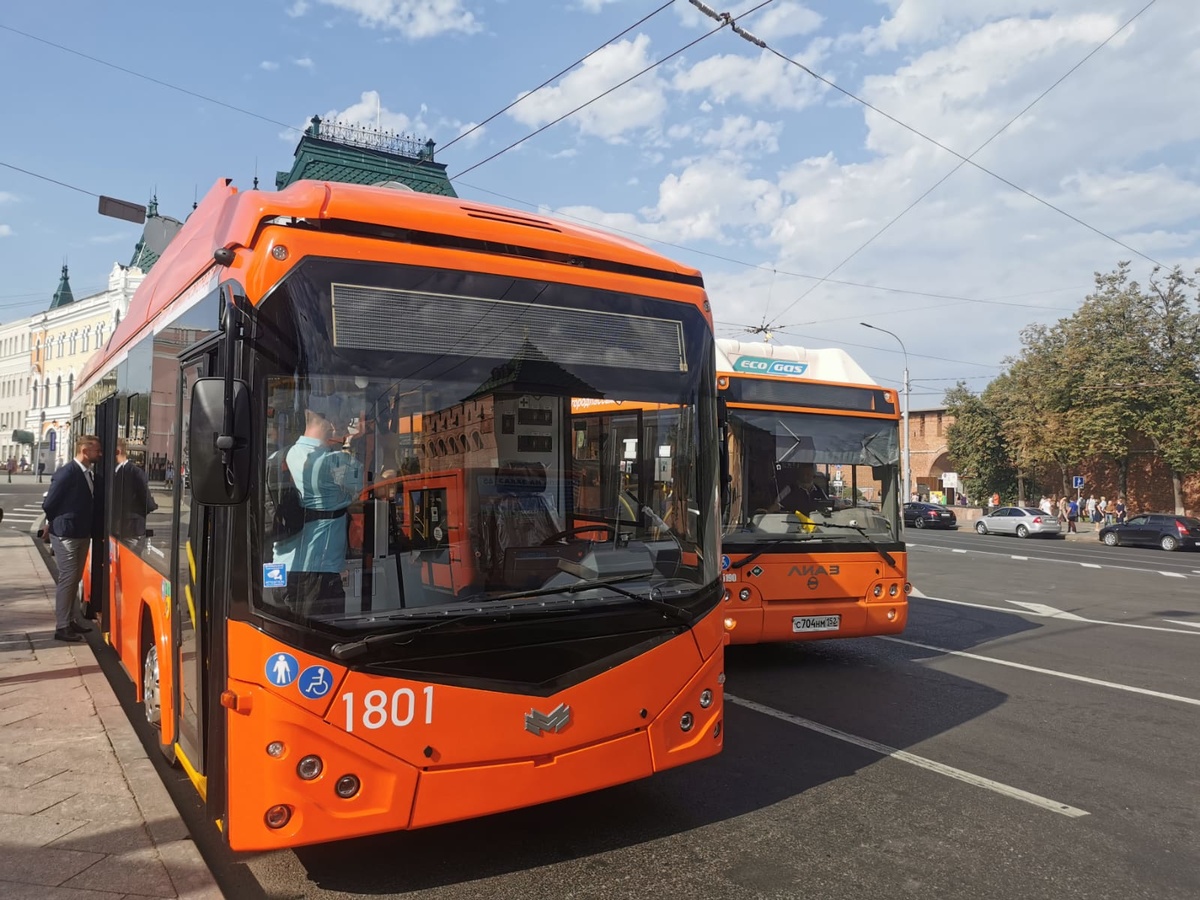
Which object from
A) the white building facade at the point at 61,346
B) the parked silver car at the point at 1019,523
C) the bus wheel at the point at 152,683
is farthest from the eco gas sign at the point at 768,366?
the white building facade at the point at 61,346

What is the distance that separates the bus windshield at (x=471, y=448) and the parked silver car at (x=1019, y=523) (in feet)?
121

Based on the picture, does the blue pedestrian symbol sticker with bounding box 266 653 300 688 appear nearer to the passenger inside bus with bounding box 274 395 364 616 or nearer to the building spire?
the passenger inside bus with bounding box 274 395 364 616

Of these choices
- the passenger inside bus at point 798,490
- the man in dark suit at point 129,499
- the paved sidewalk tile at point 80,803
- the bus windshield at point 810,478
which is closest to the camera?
the paved sidewalk tile at point 80,803

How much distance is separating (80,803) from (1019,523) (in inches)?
1529

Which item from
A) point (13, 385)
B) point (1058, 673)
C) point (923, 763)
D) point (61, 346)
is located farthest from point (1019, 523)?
point (13, 385)

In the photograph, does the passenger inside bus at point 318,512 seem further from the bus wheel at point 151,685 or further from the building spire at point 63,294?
the building spire at point 63,294

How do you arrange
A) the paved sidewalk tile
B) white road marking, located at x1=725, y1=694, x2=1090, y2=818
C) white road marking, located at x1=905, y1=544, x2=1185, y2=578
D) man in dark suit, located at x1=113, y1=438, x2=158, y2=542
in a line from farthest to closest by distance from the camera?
white road marking, located at x1=905, y1=544, x2=1185, y2=578 → man in dark suit, located at x1=113, y1=438, x2=158, y2=542 → white road marking, located at x1=725, y1=694, x2=1090, y2=818 → the paved sidewalk tile

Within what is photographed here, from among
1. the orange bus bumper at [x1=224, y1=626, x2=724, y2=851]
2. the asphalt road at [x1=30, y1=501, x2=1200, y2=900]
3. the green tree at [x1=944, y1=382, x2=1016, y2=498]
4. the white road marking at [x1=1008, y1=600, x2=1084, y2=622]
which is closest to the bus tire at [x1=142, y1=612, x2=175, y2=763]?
the asphalt road at [x1=30, y1=501, x2=1200, y2=900]

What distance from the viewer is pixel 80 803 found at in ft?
14.4

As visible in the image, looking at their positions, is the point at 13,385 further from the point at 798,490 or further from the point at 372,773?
the point at 372,773

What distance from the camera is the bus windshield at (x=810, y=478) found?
7938 millimetres

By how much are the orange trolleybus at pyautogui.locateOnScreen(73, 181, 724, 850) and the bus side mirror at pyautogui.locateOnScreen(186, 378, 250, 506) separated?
1 cm

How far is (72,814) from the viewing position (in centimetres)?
426

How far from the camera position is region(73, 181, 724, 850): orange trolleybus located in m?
3.37
